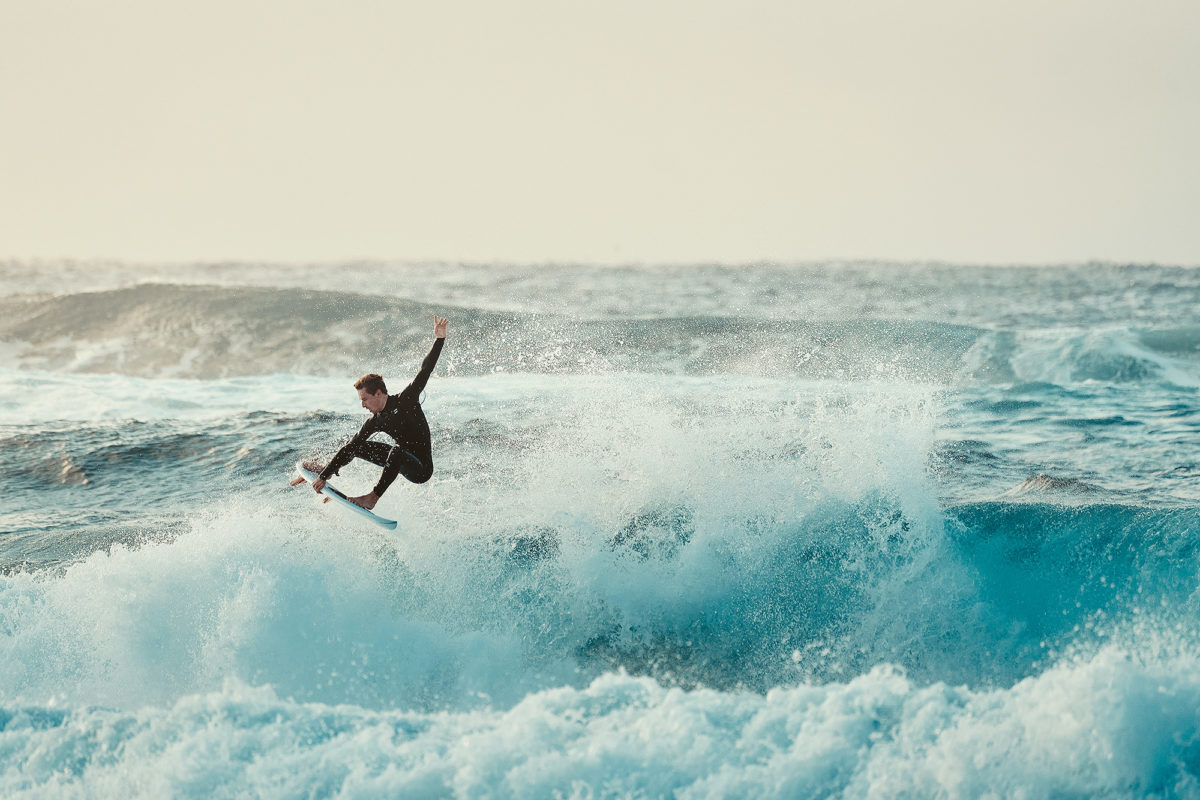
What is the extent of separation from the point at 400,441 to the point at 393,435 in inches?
2.9

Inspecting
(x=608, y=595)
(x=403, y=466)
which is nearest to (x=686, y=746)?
(x=608, y=595)

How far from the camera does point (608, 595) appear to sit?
785cm

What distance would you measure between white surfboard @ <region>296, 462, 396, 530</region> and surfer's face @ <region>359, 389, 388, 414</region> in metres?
0.70

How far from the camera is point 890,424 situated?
9.42m

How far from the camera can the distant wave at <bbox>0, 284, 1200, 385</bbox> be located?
2036cm

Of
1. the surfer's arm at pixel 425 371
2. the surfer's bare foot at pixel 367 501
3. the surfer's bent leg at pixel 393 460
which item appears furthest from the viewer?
the surfer's bare foot at pixel 367 501

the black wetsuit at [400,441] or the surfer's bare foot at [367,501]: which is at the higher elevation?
the black wetsuit at [400,441]

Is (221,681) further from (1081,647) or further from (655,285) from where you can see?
(655,285)

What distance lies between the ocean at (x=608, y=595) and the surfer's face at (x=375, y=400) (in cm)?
132

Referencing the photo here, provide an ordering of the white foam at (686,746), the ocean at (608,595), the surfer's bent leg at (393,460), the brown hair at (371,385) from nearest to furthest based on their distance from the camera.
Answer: the white foam at (686,746) < the ocean at (608,595) < the brown hair at (371,385) < the surfer's bent leg at (393,460)

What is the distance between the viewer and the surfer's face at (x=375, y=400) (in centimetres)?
743

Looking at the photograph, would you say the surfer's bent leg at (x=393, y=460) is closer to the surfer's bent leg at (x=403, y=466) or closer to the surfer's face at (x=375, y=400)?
the surfer's bent leg at (x=403, y=466)

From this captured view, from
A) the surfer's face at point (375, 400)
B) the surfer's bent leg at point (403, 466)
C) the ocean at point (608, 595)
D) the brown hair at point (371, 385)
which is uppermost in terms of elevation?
the brown hair at point (371, 385)

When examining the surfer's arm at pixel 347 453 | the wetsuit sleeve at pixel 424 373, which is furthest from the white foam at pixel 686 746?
the wetsuit sleeve at pixel 424 373
